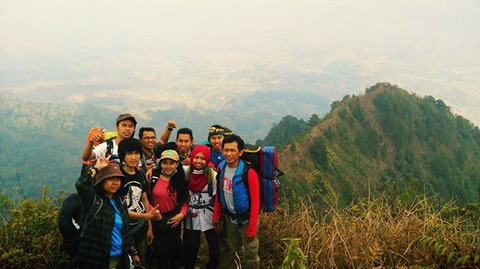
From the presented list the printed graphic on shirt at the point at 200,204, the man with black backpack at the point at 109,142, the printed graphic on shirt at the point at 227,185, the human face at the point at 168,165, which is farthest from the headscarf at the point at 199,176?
the man with black backpack at the point at 109,142

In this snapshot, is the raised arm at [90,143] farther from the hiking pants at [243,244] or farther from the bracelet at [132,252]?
the hiking pants at [243,244]

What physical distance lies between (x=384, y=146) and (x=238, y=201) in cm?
5838

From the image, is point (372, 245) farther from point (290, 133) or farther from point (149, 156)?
point (290, 133)

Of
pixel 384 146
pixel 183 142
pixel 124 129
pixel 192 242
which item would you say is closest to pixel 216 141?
pixel 183 142

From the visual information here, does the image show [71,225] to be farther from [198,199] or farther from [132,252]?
[198,199]

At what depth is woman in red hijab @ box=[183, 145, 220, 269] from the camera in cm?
426

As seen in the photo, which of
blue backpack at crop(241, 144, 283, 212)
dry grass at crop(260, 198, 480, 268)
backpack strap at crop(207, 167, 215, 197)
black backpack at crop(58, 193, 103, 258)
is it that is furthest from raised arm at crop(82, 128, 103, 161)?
dry grass at crop(260, 198, 480, 268)

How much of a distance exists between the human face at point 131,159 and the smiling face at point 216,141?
132cm

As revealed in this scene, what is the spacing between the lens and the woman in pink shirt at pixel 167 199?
163 inches

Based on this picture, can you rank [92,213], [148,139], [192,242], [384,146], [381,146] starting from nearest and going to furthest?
[92,213]
[192,242]
[148,139]
[381,146]
[384,146]

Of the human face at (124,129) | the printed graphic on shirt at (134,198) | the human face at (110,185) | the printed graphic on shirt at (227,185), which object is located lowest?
the printed graphic on shirt at (134,198)

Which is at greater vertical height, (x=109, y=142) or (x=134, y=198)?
(x=109, y=142)

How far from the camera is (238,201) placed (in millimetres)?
3930

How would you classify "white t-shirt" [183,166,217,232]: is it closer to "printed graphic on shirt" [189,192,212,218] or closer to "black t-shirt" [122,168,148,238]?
"printed graphic on shirt" [189,192,212,218]
